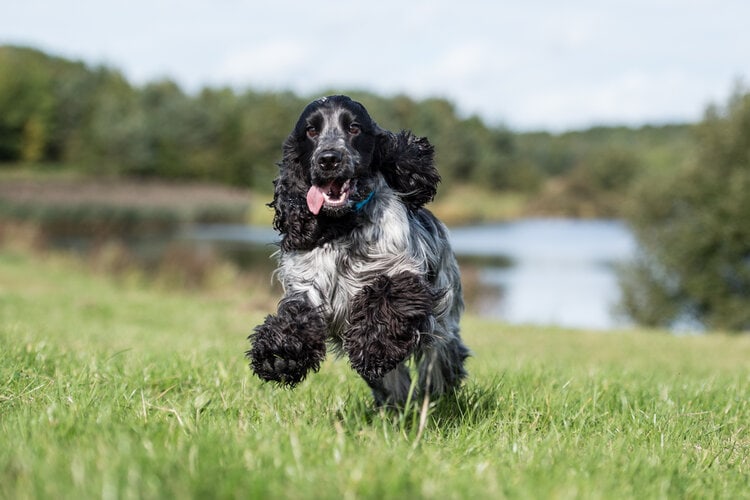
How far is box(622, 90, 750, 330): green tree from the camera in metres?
24.6

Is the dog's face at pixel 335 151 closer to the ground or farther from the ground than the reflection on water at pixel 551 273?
farther from the ground

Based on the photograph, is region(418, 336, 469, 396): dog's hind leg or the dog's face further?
region(418, 336, 469, 396): dog's hind leg

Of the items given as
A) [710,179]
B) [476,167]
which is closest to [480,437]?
[710,179]

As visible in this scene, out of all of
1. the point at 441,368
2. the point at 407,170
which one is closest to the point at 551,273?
the point at 441,368

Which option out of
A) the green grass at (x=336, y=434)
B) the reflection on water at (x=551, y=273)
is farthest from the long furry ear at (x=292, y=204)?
the reflection on water at (x=551, y=273)

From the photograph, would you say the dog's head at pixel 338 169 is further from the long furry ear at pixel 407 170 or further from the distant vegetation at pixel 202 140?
the distant vegetation at pixel 202 140

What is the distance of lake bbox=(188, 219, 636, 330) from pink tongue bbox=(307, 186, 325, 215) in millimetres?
12580

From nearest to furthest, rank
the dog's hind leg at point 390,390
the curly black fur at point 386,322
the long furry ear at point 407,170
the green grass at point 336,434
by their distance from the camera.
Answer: the green grass at point 336,434
the curly black fur at point 386,322
the long furry ear at point 407,170
the dog's hind leg at point 390,390

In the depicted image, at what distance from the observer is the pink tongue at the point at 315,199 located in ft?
12.8

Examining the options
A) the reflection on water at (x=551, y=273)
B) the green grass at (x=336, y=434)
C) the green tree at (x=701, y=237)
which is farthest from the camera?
the green tree at (x=701, y=237)

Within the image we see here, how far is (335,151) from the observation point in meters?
3.84

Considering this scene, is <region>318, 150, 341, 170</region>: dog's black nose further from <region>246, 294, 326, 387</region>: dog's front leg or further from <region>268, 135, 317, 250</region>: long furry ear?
<region>246, 294, 326, 387</region>: dog's front leg

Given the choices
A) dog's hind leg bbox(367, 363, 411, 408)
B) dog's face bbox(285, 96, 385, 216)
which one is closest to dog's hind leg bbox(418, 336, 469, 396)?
dog's hind leg bbox(367, 363, 411, 408)

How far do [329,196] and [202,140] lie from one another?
71.8 meters
